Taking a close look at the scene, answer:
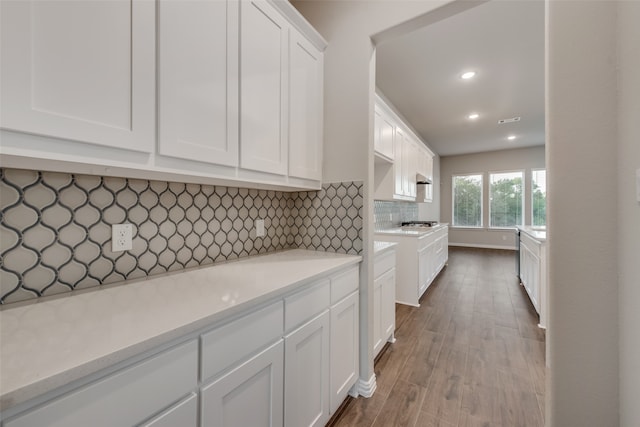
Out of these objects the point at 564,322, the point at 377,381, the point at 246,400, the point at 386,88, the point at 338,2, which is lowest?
the point at 377,381

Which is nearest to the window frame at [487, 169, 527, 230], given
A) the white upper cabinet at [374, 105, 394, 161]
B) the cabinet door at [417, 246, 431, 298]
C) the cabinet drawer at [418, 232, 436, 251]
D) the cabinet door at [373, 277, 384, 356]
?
the cabinet drawer at [418, 232, 436, 251]

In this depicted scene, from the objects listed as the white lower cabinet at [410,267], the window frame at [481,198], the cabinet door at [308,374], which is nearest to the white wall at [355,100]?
the cabinet door at [308,374]

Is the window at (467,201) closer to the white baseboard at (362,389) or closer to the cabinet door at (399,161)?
the cabinet door at (399,161)

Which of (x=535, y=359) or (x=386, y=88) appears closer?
(x=535, y=359)

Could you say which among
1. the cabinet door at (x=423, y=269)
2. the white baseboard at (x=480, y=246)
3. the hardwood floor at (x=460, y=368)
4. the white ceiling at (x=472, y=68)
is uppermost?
the white ceiling at (x=472, y=68)

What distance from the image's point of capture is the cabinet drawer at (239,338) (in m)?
0.80

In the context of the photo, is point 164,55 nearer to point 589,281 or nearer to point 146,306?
point 146,306

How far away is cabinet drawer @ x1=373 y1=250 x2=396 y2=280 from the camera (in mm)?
1971

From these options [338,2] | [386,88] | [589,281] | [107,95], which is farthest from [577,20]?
[386,88]

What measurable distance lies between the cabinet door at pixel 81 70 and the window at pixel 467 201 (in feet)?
28.5

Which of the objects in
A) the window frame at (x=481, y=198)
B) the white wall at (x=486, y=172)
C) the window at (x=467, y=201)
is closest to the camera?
the white wall at (x=486, y=172)

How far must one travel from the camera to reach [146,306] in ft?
2.76

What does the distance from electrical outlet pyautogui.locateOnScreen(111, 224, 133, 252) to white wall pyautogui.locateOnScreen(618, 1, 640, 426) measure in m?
1.88

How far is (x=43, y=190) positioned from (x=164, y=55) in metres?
0.65
